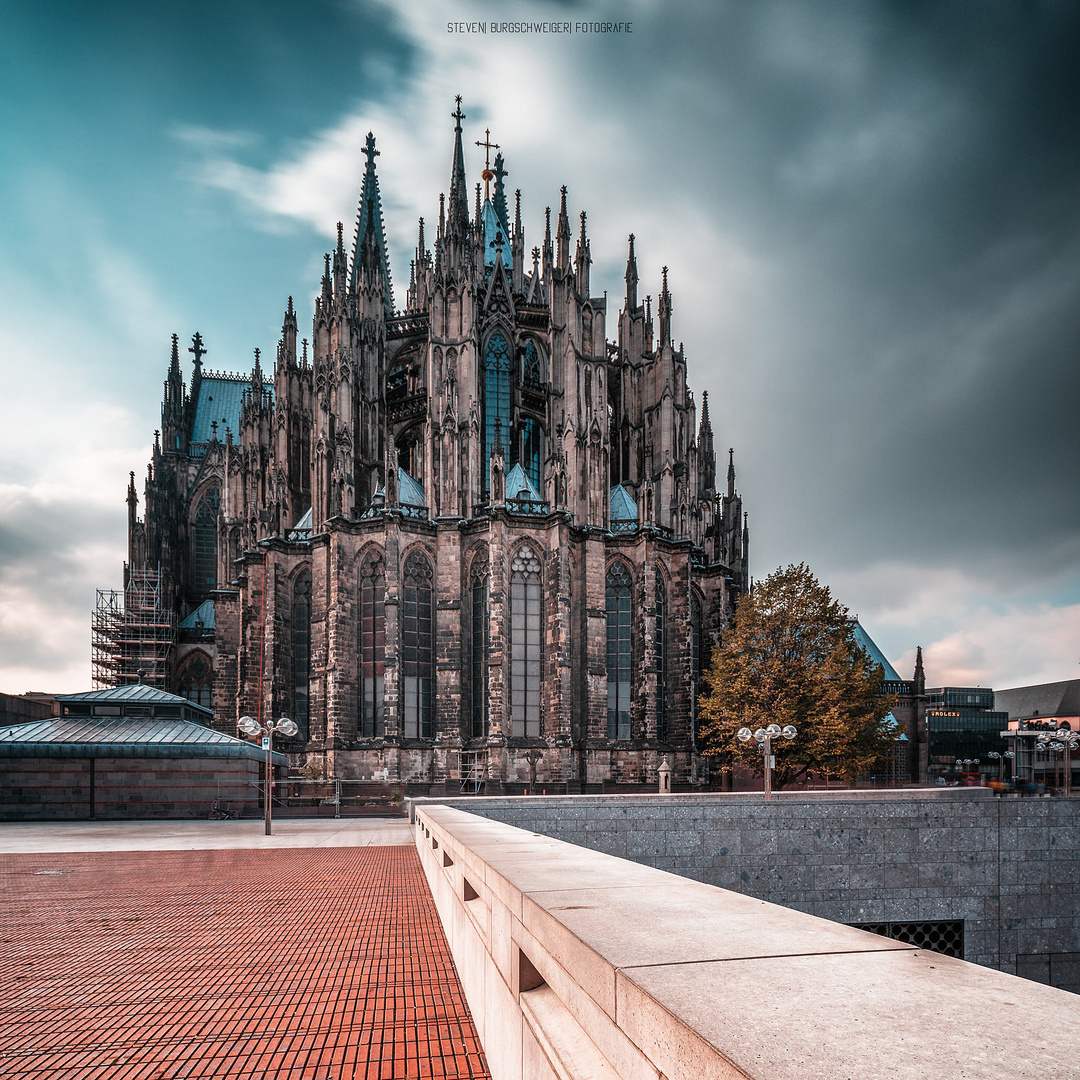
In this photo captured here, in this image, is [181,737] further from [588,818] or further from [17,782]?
[588,818]

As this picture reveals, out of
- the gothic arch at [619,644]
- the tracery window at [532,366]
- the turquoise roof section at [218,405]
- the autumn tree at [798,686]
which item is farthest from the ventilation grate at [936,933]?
the turquoise roof section at [218,405]

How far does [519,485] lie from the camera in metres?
39.6

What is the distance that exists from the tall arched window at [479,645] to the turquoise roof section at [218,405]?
3651 cm

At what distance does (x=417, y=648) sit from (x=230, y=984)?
3133cm

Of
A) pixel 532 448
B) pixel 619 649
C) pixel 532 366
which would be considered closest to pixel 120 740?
pixel 619 649

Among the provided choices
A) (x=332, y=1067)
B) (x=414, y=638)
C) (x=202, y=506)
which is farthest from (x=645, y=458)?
(x=332, y=1067)

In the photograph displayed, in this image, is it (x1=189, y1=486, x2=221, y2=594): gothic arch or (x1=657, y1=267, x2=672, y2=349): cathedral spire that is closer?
(x1=657, y1=267, x2=672, y2=349): cathedral spire

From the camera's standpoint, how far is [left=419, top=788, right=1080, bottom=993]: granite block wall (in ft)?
54.0

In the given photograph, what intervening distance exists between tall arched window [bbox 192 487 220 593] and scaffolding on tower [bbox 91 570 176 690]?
3.96m

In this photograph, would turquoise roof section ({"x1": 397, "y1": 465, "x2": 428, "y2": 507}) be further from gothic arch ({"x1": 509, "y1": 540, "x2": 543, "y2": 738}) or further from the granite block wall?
the granite block wall

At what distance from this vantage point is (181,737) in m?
27.2

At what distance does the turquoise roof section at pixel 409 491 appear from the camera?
3928 centimetres

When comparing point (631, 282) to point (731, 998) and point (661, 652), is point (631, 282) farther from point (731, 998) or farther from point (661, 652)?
point (731, 998)

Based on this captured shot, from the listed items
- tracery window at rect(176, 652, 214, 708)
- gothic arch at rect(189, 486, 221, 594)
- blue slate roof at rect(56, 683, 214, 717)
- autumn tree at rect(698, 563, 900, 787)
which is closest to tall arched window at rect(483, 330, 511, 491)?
autumn tree at rect(698, 563, 900, 787)
